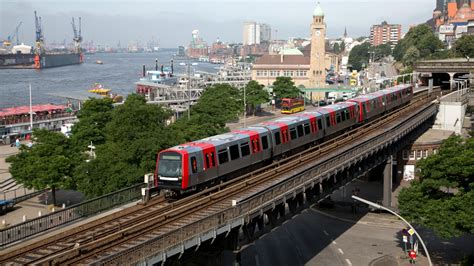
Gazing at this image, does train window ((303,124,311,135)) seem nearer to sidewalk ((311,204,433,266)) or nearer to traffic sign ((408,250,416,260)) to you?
sidewalk ((311,204,433,266))

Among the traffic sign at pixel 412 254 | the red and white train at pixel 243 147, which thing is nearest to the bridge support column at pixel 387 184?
the red and white train at pixel 243 147

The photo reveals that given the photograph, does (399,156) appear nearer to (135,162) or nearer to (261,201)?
(135,162)

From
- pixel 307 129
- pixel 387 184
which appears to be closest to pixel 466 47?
pixel 387 184

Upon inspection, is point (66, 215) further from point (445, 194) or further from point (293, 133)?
point (445, 194)

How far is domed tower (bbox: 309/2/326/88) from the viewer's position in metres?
135

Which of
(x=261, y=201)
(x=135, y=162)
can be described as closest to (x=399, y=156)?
(x=135, y=162)

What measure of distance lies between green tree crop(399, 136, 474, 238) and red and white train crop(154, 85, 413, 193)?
902cm

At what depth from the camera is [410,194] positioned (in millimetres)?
39094

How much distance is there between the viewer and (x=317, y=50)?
442ft

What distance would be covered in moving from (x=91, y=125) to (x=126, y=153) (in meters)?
15.7

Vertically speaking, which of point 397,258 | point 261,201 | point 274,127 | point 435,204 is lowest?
point 397,258

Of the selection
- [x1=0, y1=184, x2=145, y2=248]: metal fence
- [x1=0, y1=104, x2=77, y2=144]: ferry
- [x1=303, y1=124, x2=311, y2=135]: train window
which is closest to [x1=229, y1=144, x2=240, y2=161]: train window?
[x1=0, y1=184, x2=145, y2=248]: metal fence

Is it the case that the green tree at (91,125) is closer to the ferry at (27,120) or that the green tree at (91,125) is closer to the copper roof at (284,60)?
the ferry at (27,120)

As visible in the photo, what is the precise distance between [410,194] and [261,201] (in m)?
15.6
